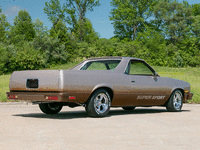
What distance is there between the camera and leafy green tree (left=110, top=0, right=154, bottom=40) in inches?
2854

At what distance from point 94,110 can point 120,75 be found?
135 cm

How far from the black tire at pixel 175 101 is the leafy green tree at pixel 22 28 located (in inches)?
2666

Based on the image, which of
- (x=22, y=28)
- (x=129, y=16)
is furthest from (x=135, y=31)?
(x=22, y=28)

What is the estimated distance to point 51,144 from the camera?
5230mm

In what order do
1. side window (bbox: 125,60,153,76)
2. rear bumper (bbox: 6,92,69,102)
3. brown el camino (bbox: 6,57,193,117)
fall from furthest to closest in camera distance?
side window (bbox: 125,60,153,76) < brown el camino (bbox: 6,57,193,117) < rear bumper (bbox: 6,92,69,102)

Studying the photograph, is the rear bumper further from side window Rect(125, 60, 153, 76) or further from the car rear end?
side window Rect(125, 60, 153, 76)

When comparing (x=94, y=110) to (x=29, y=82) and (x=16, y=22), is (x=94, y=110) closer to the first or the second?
(x=29, y=82)

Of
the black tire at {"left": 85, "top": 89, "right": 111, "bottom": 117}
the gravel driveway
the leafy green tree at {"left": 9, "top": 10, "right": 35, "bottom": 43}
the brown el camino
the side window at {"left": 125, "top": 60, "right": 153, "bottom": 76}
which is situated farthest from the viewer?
the leafy green tree at {"left": 9, "top": 10, "right": 35, "bottom": 43}

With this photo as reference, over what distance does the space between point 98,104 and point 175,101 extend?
132 inches

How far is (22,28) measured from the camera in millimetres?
77500

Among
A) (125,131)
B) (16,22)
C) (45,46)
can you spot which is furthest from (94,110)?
(16,22)

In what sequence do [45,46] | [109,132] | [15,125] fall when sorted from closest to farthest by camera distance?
[109,132] → [15,125] → [45,46]

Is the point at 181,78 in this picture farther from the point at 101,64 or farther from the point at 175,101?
the point at 101,64

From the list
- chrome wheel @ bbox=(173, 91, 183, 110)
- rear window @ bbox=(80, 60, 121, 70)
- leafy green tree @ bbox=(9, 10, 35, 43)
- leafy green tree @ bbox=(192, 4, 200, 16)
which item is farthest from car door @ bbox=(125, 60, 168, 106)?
leafy green tree @ bbox=(192, 4, 200, 16)
